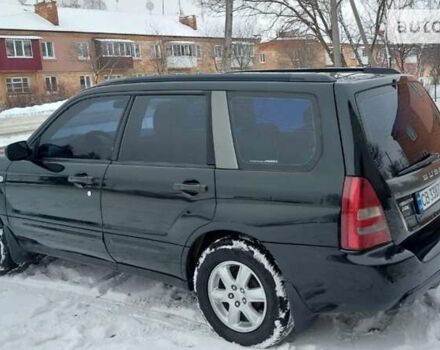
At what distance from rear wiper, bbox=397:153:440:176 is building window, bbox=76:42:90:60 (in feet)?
153

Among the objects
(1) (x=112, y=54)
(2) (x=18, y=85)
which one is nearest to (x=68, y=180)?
(2) (x=18, y=85)

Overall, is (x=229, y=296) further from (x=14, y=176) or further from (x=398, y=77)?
(x=14, y=176)

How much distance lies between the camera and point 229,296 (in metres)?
3.23

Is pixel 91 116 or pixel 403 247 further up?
pixel 91 116

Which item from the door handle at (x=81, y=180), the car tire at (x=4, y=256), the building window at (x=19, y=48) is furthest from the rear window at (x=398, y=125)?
the building window at (x=19, y=48)

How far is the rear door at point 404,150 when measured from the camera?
2.82 m

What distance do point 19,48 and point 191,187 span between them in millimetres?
43403

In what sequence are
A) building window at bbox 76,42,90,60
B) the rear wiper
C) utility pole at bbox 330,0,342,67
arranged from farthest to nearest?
1. building window at bbox 76,42,90,60
2. utility pole at bbox 330,0,342,67
3. the rear wiper

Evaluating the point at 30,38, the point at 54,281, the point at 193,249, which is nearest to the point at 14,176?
the point at 54,281

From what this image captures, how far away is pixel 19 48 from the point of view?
139 ft

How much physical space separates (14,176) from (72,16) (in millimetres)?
48238

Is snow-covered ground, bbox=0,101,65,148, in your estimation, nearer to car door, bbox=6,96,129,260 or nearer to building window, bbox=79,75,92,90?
car door, bbox=6,96,129,260

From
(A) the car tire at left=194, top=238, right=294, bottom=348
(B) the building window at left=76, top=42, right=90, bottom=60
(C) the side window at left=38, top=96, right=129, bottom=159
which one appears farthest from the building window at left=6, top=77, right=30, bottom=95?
(A) the car tire at left=194, top=238, right=294, bottom=348

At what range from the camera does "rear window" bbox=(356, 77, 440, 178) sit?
284 cm
